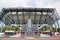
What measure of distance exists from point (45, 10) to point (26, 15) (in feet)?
40.7

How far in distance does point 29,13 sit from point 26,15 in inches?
130

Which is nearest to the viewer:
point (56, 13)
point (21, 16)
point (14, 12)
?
point (56, 13)

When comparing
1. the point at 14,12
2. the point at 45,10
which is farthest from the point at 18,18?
the point at 45,10

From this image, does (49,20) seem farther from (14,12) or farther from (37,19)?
(14,12)

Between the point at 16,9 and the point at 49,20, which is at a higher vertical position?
the point at 16,9

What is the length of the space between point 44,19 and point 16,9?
63.4 ft

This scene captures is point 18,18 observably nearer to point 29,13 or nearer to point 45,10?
point 29,13

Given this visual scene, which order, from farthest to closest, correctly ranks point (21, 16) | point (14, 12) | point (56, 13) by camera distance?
point (21, 16)
point (14, 12)
point (56, 13)

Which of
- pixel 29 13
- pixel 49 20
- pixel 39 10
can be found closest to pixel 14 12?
pixel 29 13

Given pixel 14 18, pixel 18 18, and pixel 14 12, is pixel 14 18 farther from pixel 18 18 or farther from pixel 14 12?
pixel 14 12

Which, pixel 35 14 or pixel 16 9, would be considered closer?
pixel 16 9

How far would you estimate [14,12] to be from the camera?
7325 cm

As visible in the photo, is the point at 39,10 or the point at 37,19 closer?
the point at 39,10

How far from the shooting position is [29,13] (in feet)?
241
